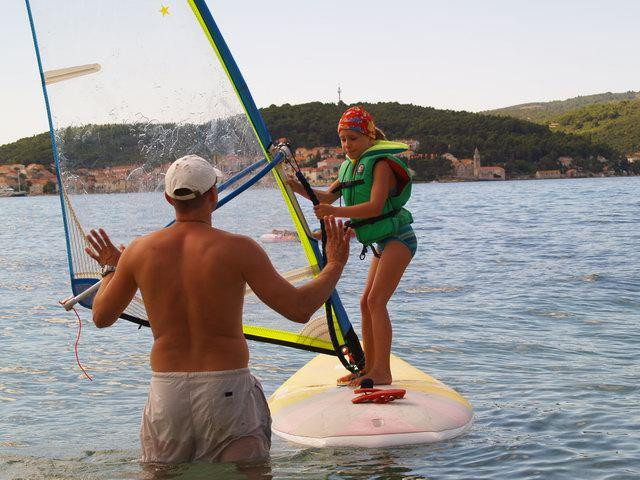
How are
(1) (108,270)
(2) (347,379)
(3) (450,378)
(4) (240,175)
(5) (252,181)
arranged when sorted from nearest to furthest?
1. (1) (108,270)
2. (5) (252,181)
3. (4) (240,175)
4. (2) (347,379)
5. (3) (450,378)

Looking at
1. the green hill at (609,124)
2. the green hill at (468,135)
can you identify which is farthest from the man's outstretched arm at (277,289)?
the green hill at (609,124)

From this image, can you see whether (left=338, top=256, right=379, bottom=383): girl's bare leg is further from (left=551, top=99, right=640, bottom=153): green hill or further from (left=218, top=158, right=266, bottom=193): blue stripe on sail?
(left=551, top=99, right=640, bottom=153): green hill

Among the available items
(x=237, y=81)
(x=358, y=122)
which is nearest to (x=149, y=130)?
(x=237, y=81)

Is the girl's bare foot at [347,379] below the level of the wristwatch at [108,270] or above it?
below

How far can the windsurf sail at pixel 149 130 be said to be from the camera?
508cm

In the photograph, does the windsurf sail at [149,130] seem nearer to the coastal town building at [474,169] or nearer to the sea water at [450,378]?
the sea water at [450,378]

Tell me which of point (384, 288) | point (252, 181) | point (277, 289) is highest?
point (252, 181)

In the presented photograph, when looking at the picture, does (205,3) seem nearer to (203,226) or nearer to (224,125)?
(224,125)

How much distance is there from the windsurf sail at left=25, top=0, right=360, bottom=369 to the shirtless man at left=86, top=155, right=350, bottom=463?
158cm

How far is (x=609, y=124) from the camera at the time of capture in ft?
429

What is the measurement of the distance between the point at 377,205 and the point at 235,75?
1.09 metres

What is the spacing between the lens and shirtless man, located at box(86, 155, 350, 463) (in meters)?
3.43

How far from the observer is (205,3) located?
5.27m

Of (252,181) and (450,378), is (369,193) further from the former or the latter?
(450,378)
